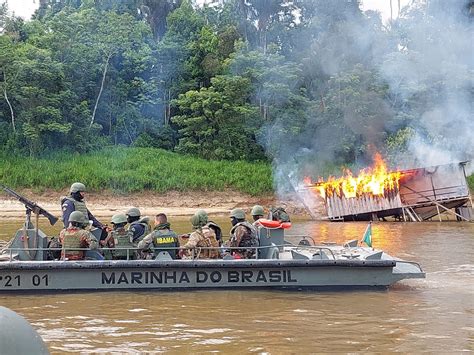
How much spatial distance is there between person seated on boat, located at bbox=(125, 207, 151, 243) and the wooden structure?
61.2 ft

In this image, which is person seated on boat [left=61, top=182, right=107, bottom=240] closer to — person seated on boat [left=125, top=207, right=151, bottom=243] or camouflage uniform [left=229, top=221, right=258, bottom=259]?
person seated on boat [left=125, top=207, right=151, bottom=243]

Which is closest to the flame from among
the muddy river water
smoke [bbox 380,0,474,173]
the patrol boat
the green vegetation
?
smoke [bbox 380,0,474,173]

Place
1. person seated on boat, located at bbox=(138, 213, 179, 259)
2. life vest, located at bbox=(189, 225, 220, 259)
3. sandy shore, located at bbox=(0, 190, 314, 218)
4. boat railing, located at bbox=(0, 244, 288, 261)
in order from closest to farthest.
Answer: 1. boat railing, located at bbox=(0, 244, 288, 261)
2. person seated on boat, located at bbox=(138, 213, 179, 259)
3. life vest, located at bbox=(189, 225, 220, 259)
4. sandy shore, located at bbox=(0, 190, 314, 218)

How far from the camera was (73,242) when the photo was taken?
1089 cm

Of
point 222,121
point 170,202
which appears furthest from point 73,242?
point 222,121

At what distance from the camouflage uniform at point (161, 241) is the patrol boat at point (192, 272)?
0.42 feet

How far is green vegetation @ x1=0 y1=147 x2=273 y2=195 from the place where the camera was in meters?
34.8

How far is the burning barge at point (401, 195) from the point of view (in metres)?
29.0

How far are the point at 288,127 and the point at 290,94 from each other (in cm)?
191

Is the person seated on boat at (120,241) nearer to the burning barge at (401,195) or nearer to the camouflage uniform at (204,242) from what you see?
the camouflage uniform at (204,242)

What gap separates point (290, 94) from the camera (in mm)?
39406

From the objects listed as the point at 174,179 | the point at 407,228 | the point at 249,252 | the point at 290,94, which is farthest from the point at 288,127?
the point at 249,252

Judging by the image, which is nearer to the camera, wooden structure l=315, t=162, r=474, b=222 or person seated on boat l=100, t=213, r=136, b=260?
person seated on boat l=100, t=213, r=136, b=260

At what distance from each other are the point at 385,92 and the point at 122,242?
93.4ft
